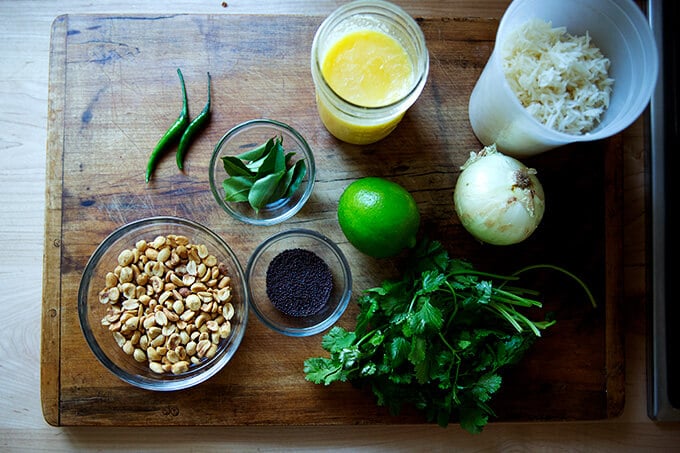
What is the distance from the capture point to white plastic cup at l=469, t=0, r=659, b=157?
120cm

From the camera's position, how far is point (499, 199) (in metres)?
1.27

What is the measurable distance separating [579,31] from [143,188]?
117 centimetres

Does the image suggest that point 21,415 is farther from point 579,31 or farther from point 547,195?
point 579,31

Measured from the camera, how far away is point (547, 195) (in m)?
1.45

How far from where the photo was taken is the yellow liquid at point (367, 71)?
1.25 m

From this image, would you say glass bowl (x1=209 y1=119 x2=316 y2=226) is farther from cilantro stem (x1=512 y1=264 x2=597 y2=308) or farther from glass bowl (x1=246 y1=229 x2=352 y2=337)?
cilantro stem (x1=512 y1=264 x2=597 y2=308)

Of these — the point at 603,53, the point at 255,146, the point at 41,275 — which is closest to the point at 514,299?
the point at 603,53

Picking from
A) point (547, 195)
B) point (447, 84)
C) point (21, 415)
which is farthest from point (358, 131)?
point (21, 415)

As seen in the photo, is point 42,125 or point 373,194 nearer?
point 373,194

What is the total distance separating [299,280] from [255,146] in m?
0.37

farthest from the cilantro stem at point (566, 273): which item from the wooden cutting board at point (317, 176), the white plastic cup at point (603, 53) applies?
Result: the white plastic cup at point (603, 53)

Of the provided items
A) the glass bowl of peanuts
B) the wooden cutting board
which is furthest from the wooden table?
the glass bowl of peanuts

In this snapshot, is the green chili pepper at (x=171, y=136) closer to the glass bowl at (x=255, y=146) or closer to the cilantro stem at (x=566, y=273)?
the glass bowl at (x=255, y=146)

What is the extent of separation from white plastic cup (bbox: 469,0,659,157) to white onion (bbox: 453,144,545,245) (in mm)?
77
